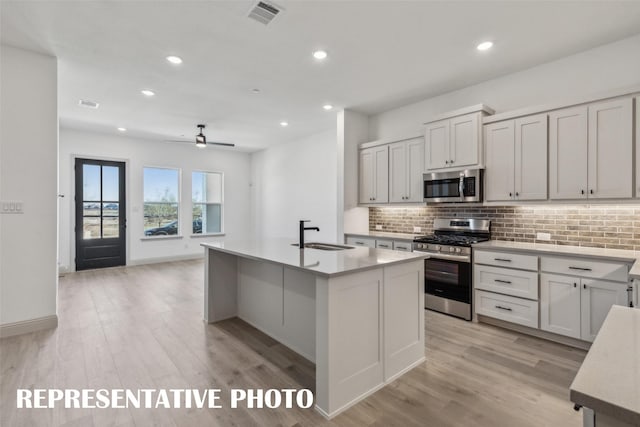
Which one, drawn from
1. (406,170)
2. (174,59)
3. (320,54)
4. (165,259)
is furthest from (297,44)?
(165,259)

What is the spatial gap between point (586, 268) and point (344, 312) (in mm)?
2356

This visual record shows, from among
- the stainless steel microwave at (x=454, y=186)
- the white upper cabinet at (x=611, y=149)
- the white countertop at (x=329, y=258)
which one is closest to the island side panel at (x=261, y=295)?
the white countertop at (x=329, y=258)

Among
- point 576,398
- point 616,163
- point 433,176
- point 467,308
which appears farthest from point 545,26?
point 576,398

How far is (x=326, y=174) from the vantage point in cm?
633

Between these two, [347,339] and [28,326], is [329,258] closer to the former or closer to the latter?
[347,339]

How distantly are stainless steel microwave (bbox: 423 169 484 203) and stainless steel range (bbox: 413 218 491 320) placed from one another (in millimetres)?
433

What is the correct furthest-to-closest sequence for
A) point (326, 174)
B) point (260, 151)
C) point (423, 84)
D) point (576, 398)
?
1. point (260, 151)
2. point (326, 174)
3. point (423, 84)
4. point (576, 398)

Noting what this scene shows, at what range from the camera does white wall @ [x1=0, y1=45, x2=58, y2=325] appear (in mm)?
3076

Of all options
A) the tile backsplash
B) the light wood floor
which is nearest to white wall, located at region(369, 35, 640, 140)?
the tile backsplash

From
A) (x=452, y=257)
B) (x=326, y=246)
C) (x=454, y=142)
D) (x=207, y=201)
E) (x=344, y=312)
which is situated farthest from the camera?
(x=207, y=201)

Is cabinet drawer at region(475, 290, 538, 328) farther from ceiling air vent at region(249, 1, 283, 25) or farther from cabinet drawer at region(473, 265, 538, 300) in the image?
ceiling air vent at region(249, 1, 283, 25)

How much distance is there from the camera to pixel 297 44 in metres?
2.98

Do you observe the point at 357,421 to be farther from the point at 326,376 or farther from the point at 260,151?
the point at 260,151

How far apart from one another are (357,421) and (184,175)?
23.3 ft
